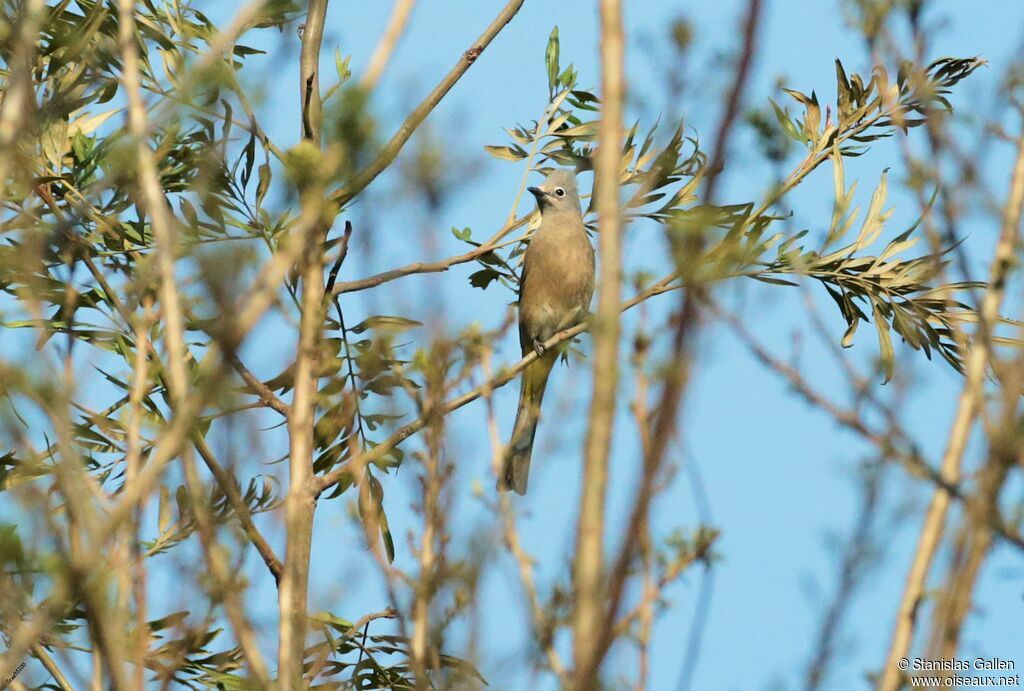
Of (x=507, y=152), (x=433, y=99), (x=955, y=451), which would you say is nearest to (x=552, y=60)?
(x=507, y=152)

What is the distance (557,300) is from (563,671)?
469 cm

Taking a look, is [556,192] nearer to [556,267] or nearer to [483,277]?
[556,267]

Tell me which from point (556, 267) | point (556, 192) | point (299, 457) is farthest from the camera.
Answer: point (556, 267)

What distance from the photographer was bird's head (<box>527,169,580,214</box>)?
6.37 metres

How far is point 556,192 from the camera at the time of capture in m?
6.42

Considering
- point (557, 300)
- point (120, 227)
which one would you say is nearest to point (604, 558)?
point (120, 227)

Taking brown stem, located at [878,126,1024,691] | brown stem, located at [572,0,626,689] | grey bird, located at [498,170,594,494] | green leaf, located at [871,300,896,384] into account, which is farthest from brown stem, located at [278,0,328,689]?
grey bird, located at [498,170,594,494]

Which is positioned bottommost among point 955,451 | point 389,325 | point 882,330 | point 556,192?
point 955,451

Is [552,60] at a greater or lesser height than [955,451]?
greater

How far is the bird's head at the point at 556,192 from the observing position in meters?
6.37

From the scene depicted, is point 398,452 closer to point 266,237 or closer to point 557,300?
point 266,237

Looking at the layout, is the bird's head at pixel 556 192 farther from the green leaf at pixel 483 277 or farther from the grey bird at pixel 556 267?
the green leaf at pixel 483 277

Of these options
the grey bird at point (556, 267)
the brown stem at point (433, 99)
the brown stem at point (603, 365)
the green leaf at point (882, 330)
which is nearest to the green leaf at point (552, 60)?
the brown stem at point (433, 99)

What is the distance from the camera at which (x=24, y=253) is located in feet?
5.86
